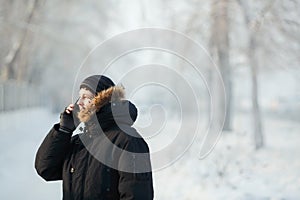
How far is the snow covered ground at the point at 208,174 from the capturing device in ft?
27.0

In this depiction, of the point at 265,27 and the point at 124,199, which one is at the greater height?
the point at 265,27

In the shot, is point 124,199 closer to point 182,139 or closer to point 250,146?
point 182,139

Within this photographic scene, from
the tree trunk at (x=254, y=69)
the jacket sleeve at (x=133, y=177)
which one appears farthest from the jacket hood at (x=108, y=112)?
the tree trunk at (x=254, y=69)

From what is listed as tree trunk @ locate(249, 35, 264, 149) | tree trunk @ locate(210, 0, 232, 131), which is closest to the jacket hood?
tree trunk @ locate(210, 0, 232, 131)

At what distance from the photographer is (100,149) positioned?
289cm

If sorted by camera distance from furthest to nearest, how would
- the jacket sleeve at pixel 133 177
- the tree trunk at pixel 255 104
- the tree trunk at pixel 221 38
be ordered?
1. the tree trunk at pixel 221 38
2. the tree trunk at pixel 255 104
3. the jacket sleeve at pixel 133 177

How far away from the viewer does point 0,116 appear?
53.1 feet

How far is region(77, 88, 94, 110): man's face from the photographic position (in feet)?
9.59

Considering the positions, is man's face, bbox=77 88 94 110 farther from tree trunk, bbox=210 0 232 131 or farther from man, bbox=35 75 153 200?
tree trunk, bbox=210 0 232 131

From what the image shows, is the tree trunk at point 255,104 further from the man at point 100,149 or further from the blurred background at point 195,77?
→ the man at point 100,149

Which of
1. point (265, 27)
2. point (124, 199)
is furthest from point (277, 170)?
point (124, 199)

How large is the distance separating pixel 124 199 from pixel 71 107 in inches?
24.1

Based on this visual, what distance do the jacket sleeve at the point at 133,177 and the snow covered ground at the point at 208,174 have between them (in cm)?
484

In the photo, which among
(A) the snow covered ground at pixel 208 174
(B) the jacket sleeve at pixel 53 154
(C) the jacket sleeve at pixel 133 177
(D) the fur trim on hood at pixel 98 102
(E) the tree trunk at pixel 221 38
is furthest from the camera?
(E) the tree trunk at pixel 221 38
